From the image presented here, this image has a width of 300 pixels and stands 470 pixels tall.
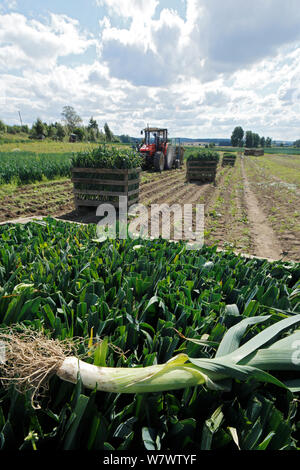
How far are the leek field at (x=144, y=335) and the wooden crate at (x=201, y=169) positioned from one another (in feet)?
49.0

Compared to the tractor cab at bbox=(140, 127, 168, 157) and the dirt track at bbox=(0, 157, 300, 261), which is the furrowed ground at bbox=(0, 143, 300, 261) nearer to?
the dirt track at bbox=(0, 157, 300, 261)

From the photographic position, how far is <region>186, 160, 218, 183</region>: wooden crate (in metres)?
16.2

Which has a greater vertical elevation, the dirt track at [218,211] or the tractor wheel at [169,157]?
the tractor wheel at [169,157]

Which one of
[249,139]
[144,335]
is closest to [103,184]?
[144,335]

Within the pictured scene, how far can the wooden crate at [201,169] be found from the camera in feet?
53.3

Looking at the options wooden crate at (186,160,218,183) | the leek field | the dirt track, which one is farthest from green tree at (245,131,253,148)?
the leek field

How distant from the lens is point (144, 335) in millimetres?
1194

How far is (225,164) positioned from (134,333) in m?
34.3

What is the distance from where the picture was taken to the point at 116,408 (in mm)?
907

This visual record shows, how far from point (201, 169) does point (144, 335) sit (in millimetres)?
16151

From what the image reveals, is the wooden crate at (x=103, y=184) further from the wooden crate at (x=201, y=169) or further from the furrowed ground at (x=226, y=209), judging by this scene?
the wooden crate at (x=201, y=169)

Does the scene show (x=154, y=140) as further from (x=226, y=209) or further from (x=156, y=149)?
(x=226, y=209)

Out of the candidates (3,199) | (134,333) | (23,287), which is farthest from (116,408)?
(3,199)

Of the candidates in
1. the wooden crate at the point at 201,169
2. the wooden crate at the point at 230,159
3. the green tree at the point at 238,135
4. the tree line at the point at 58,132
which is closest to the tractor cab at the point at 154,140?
the wooden crate at the point at 201,169
